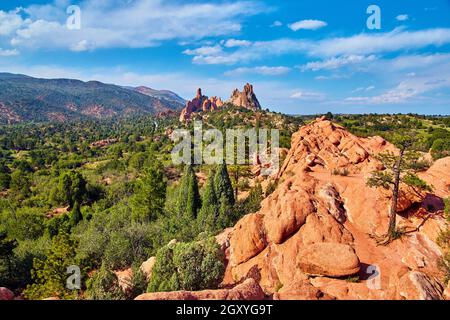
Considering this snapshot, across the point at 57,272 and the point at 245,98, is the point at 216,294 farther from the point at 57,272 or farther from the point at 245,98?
the point at 245,98

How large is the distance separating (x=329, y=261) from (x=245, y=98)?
183762 millimetres

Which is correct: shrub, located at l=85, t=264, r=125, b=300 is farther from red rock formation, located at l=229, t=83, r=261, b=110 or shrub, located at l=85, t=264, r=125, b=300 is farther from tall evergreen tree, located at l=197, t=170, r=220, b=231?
red rock formation, located at l=229, t=83, r=261, b=110

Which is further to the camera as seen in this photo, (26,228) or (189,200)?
(26,228)

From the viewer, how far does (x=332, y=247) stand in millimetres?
13414

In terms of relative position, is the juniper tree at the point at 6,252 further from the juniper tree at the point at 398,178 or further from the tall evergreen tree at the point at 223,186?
the juniper tree at the point at 398,178

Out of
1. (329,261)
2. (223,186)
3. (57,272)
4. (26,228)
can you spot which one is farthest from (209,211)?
(26,228)

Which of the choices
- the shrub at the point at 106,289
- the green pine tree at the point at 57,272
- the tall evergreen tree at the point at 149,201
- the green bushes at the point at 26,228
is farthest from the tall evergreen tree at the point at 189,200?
the green bushes at the point at 26,228

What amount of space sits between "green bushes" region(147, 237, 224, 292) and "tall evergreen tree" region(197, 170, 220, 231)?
8.15 meters

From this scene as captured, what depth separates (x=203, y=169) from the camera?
A: 69.1 metres

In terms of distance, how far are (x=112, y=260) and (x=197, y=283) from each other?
44.1 feet

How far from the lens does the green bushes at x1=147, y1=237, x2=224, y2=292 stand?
14.4m

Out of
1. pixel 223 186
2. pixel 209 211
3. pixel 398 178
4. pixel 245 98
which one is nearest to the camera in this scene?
pixel 398 178

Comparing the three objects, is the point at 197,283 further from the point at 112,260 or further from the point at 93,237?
the point at 93,237
